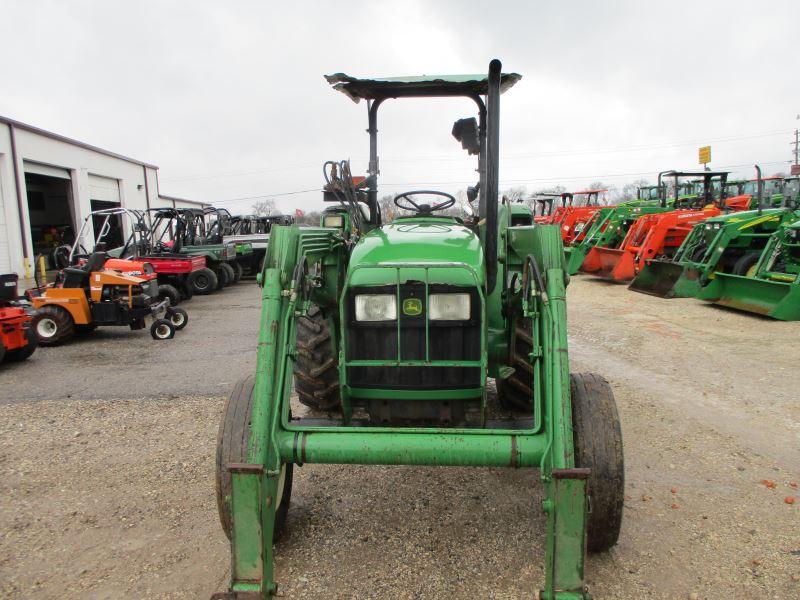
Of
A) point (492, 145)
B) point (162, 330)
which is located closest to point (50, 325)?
point (162, 330)

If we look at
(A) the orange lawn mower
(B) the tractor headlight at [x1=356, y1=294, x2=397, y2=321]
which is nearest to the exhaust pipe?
(B) the tractor headlight at [x1=356, y1=294, x2=397, y2=321]

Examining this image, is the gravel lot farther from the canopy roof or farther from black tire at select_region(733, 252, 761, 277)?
black tire at select_region(733, 252, 761, 277)

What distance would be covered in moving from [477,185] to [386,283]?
66.0 inches

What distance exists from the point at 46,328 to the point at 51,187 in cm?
2335

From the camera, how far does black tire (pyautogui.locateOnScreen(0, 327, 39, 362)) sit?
23.5ft

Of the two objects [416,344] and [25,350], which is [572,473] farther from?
[25,350]

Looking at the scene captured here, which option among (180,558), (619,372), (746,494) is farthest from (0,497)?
(619,372)

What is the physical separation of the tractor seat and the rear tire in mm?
1496

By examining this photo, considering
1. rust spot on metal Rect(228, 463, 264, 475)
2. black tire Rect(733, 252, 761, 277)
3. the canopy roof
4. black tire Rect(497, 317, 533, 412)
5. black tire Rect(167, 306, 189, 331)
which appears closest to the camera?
rust spot on metal Rect(228, 463, 264, 475)

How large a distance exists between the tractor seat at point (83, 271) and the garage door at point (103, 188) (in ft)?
60.1

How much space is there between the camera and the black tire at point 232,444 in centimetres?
269

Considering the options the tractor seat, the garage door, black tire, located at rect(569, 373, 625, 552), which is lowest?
black tire, located at rect(569, 373, 625, 552)

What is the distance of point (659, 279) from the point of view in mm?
11711

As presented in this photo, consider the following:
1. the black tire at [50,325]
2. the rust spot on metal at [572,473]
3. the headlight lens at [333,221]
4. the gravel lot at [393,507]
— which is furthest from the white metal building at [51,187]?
the rust spot on metal at [572,473]
